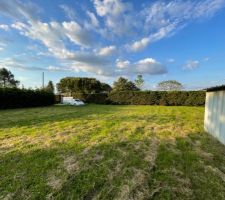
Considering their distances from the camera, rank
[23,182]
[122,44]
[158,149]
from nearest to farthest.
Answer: [23,182] → [158,149] → [122,44]

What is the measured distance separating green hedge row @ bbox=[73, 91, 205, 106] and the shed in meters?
14.4

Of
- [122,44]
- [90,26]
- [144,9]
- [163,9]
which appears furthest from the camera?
[122,44]

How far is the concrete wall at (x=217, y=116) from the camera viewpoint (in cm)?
493

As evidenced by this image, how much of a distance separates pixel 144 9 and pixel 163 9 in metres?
1.50

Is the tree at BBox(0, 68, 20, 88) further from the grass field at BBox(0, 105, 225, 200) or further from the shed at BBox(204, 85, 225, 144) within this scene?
the shed at BBox(204, 85, 225, 144)

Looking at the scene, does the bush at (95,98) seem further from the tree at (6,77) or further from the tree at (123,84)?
the tree at (6,77)

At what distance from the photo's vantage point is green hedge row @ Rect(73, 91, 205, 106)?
64.3ft

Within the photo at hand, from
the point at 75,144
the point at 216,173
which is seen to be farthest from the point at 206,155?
the point at 75,144

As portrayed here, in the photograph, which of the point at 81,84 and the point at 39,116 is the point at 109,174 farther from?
the point at 81,84

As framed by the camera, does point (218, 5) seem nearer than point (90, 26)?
Yes

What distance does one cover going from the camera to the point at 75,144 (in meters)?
4.64

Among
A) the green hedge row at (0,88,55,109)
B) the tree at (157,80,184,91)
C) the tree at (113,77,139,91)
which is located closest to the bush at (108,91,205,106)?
the green hedge row at (0,88,55,109)

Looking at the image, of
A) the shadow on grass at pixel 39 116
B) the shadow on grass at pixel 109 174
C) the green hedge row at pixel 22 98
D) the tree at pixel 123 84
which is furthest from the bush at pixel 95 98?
the tree at pixel 123 84

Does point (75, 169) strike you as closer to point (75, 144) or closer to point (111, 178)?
point (111, 178)
